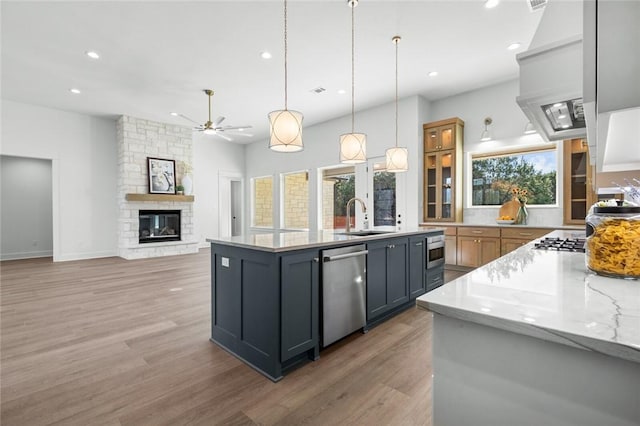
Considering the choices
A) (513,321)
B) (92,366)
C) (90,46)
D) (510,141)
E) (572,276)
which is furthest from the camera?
(510,141)

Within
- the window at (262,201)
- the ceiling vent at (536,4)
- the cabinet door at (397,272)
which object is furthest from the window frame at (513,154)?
the window at (262,201)

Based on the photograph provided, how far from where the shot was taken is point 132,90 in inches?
213

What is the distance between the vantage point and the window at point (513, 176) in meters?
4.87

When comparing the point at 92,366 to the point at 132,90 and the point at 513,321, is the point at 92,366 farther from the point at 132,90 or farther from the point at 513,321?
the point at 132,90

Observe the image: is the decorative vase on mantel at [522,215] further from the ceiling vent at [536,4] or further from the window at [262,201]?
the window at [262,201]

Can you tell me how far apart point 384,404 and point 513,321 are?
134 cm

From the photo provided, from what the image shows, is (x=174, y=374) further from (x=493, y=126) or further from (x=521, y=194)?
(x=493, y=126)

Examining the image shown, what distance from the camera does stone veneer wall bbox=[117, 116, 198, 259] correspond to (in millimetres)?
6833

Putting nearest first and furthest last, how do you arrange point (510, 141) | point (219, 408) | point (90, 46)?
point (219, 408) < point (90, 46) < point (510, 141)

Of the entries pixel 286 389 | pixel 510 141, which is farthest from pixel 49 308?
pixel 510 141

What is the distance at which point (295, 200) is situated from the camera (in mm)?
8398

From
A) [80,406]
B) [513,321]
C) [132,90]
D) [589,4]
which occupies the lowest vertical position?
[80,406]

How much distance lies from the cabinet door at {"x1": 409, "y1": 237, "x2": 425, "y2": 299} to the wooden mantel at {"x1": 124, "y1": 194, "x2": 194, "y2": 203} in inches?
239

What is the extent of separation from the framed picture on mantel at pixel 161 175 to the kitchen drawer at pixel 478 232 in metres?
6.58
